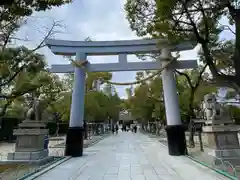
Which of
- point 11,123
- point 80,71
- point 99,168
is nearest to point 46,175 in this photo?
point 99,168

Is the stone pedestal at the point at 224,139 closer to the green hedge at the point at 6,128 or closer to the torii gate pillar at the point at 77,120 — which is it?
the torii gate pillar at the point at 77,120

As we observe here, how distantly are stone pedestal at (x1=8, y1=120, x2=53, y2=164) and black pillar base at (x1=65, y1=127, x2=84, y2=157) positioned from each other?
0.97 meters

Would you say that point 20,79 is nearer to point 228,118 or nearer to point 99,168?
point 99,168

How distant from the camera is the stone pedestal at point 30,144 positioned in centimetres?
936

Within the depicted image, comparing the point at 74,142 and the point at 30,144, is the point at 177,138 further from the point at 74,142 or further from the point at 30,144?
the point at 30,144

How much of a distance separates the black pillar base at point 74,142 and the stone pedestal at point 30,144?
3.18 ft

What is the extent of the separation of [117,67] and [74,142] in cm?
405

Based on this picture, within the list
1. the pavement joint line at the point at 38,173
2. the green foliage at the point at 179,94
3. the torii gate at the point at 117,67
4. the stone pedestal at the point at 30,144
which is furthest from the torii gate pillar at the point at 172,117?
the green foliage at the point at 179,94

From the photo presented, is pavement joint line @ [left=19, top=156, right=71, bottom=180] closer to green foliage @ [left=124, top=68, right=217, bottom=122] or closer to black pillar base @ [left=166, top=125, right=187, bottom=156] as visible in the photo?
black pillar base @ [left=166, top=125, right=187, bottom=156]

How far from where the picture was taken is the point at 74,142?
10953 millimetres

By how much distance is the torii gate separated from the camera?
1082cm

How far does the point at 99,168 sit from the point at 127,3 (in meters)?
5.63

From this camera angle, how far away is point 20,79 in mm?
12219

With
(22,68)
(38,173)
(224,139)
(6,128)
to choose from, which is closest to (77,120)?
(22,68)
